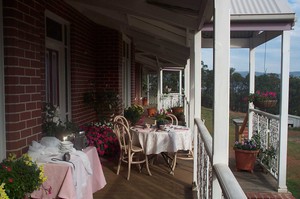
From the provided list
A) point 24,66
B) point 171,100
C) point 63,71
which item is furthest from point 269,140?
point 171,100

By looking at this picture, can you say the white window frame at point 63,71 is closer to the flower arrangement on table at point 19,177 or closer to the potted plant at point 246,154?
the flower arrangement on table at point 19,177

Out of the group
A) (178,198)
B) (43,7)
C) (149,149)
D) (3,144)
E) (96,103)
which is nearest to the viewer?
(3,144)

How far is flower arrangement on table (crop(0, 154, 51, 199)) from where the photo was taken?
2.33m

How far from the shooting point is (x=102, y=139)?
17.2 ft

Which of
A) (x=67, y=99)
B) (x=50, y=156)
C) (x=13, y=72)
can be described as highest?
(x=13, y=72)

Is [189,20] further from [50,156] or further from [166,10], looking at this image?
[50,156]

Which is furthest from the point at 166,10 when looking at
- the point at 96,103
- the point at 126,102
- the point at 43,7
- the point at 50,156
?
the point at 126,102

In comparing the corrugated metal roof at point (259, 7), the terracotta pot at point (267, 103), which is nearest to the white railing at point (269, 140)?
the terracotta pot at point (267, 103)

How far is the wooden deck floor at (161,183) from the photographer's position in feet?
13.5

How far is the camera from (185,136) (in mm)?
4953

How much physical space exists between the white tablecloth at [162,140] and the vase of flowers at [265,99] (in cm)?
202

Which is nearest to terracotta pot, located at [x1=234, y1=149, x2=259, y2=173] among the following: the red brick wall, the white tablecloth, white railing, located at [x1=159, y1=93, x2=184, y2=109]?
the white tablecloth

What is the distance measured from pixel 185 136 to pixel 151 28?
84.1 inches

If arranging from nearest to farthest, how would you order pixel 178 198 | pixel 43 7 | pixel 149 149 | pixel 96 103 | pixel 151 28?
pixel 43 7
pixel 178 198
pixel 149 149
pixel 151 28
pixel 96 103
